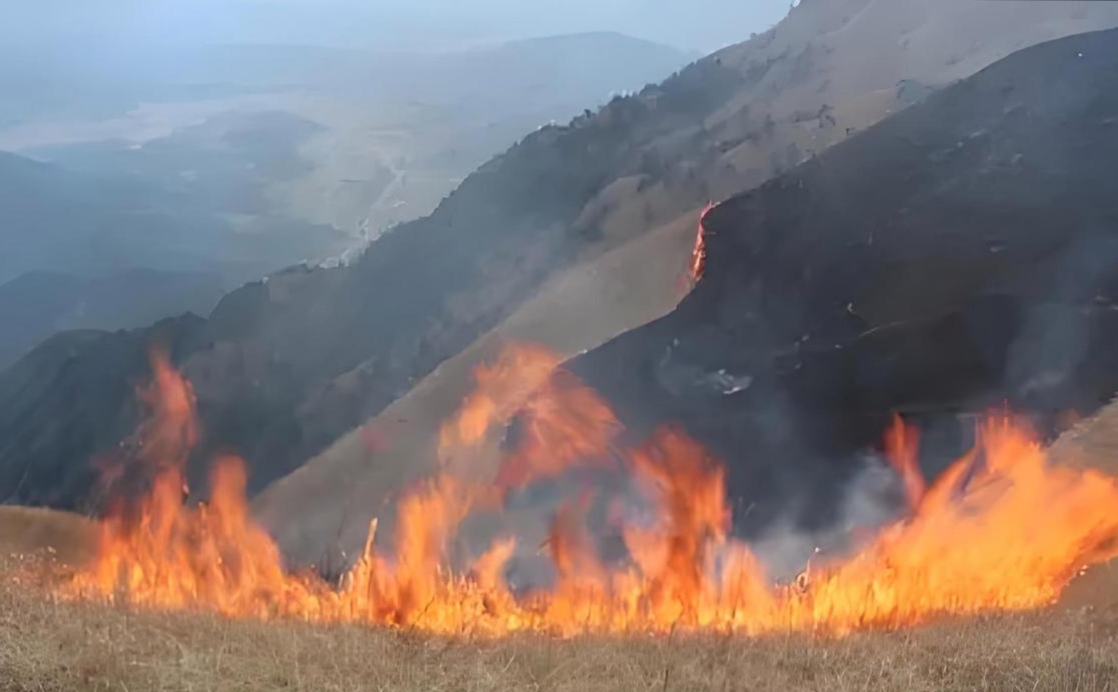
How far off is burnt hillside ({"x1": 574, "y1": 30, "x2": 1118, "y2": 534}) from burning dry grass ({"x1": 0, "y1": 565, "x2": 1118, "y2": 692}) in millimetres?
5438

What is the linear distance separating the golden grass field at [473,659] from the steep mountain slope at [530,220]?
395 inches

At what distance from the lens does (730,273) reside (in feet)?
46.9

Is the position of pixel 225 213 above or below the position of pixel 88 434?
above

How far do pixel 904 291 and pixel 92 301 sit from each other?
1712cm

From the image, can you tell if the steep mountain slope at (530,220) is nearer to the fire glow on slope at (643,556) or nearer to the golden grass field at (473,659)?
A: the fire glow on slope at (643,556)

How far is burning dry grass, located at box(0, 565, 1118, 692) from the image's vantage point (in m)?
4.60

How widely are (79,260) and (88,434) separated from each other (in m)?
5.87

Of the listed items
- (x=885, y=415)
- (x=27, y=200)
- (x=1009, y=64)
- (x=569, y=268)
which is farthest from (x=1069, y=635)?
(x=27, y=200)

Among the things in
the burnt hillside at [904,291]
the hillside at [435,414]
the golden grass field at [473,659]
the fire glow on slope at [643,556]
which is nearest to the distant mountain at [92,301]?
the hillside at [435,414]

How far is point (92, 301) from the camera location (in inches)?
892

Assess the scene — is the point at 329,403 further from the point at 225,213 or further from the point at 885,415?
the point at 885,415

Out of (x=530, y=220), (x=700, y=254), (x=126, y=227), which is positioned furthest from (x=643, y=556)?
(x=126, y=227)

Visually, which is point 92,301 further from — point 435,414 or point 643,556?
point 643,556

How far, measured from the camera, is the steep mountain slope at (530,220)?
18.7 meters
